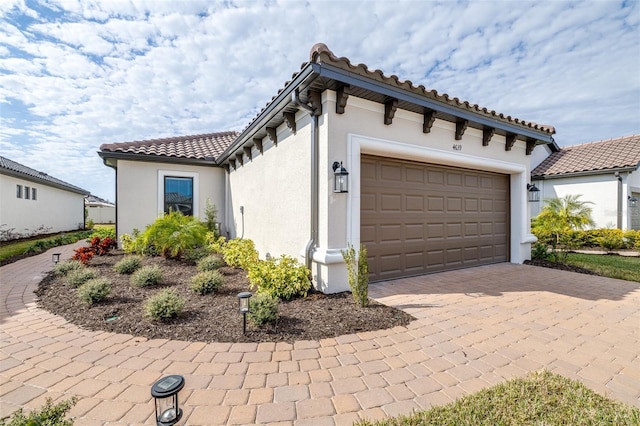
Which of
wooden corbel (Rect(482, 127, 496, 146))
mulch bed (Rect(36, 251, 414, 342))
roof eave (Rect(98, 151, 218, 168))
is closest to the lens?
mulch bed (Rect(36, 251, 414, 342))

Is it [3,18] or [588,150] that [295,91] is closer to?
[3,18]

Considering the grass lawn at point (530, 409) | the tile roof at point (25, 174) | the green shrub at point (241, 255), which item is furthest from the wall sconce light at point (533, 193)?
the tile roof at point (25, 174)

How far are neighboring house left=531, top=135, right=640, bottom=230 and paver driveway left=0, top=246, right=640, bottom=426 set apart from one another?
10779 millimetres

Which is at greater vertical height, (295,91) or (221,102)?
(221,102)

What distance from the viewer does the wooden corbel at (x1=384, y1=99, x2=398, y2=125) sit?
5.00 metres

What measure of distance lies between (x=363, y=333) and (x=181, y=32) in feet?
21.9

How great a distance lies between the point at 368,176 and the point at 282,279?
8.67 ft

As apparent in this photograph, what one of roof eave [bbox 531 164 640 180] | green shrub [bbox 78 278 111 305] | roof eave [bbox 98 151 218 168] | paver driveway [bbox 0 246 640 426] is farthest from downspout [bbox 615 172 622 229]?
green shrub [bbox 78 278 111 305]

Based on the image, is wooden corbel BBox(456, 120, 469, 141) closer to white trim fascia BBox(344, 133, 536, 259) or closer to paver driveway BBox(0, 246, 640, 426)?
white trim fascia BBox(344, 133, 536, 259)

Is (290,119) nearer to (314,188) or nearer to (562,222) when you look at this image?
(314,188)

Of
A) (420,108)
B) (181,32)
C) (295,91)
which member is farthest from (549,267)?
(181,32)

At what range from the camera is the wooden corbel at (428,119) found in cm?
550

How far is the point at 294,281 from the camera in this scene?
4484mm

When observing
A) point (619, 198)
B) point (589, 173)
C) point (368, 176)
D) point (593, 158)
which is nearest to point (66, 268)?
point (368, 176)
